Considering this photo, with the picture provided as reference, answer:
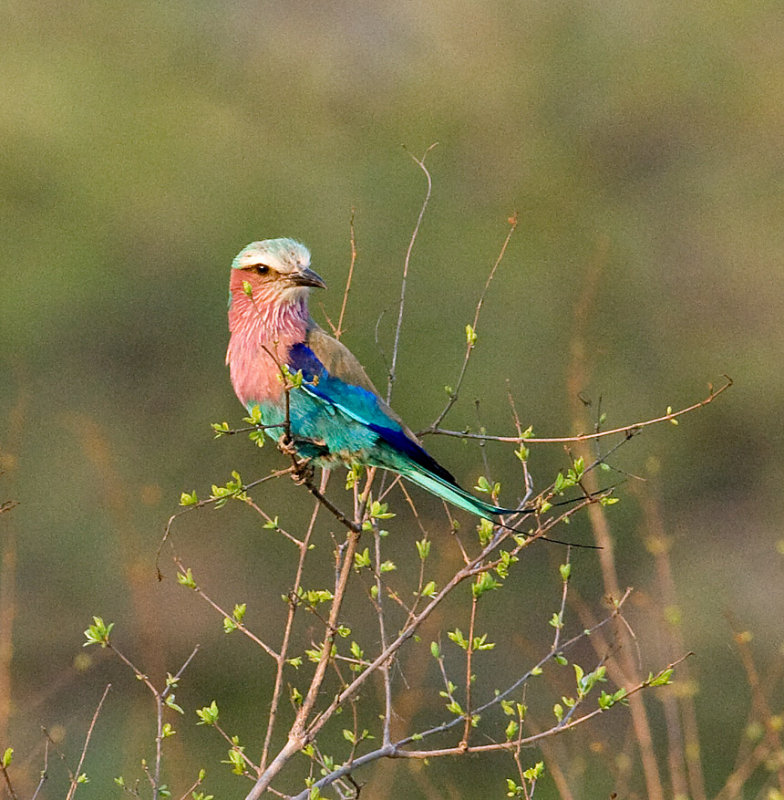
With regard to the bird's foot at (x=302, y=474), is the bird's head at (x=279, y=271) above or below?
above

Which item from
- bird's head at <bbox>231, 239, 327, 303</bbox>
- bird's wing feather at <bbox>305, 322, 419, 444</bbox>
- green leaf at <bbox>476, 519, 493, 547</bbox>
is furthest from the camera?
bird's head at <bbox>231, 239, 327, 303</bbox>

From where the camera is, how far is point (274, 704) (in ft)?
14.1

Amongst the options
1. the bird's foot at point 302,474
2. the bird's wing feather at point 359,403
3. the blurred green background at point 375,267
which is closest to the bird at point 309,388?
the bird's wing feather at point 359,403

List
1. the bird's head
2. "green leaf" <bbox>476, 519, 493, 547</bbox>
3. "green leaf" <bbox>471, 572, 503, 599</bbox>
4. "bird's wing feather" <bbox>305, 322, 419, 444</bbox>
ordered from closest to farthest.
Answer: "green leaf" <bbox>471, 572, 503, 599</bbox>, "green leaf" <bbox>476, 519, 493, 547</bbox>, "bird's wing feather" <bbox>305, 322, 419, 444</bbox>, the bird's head

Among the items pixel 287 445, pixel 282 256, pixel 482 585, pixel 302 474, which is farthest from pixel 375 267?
pixel 482 585

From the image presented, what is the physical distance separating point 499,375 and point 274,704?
422 inches

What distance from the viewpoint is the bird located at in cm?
519

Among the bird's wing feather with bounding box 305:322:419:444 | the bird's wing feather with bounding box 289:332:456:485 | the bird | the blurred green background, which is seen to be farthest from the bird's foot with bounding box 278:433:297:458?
the blurred green background

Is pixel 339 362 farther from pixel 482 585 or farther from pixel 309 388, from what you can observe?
pixel 482 585

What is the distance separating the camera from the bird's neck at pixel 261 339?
5.23 m

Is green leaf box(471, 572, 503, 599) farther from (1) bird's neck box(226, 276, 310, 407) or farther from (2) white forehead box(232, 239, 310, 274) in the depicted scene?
(2) white forehead box(232, 239, 310, 274)

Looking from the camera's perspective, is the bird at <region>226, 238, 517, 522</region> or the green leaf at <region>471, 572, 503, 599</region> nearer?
the green leaf at <region>471, 572, 503, 599</region>

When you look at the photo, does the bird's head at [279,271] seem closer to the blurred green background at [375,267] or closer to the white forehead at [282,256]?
the white forehead at [282,256]

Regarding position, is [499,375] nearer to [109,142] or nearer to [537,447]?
[537,447]
